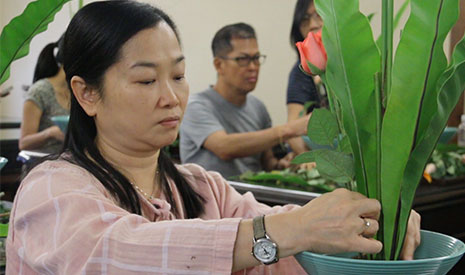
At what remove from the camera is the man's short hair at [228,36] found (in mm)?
2660

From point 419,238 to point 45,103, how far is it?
8.06ft

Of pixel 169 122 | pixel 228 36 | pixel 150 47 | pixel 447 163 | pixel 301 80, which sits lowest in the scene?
pixel 447 163

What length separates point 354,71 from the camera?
31.0 inches

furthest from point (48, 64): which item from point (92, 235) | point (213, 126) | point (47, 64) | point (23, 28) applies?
point (92, 235)

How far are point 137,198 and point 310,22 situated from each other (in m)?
1.63

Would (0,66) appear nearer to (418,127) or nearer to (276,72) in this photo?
(418,127)

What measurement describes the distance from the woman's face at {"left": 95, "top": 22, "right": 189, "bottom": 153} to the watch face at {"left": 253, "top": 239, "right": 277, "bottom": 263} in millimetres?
294

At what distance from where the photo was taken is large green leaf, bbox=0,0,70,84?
1.15m

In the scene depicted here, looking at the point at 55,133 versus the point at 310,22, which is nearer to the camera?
the point at 310,22

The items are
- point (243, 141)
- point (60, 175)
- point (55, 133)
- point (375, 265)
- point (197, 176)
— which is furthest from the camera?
point (55, 133)

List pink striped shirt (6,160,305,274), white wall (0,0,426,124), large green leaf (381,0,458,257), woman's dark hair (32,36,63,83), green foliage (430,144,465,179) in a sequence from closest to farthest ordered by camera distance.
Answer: large green leaf (381,0,458,257)
pink striped shirt (6,160,305,274)
green foliage (430,144,465,179)
woman's dark hair (32,36,63,83)
white wall (0,0,426,124)

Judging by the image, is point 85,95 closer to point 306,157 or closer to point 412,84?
point 306,157

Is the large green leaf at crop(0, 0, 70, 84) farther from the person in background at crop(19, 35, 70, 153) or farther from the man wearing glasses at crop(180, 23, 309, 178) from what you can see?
the person in background at crop(19, 35, 70, 153)

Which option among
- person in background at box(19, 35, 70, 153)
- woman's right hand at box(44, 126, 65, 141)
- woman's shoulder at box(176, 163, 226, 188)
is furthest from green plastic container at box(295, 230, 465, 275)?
person in background at box(19, 35, 70, 153)
